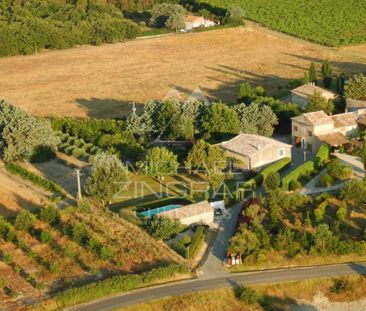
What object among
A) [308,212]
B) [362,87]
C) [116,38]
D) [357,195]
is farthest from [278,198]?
[116,38]

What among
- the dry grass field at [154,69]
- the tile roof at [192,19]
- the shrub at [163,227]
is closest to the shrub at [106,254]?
the shrub at [163,227]

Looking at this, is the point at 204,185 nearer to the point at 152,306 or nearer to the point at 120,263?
the point at 120,263

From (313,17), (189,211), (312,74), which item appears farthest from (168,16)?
(189,211)

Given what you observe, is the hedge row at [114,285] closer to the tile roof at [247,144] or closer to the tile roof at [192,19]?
the tile roof at [247,144]

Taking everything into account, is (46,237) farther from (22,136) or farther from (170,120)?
(170,120)

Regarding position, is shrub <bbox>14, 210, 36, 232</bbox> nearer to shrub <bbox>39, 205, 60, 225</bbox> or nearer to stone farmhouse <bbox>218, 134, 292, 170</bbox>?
shrub <bbox>39, 205, 60, 225</bbox>

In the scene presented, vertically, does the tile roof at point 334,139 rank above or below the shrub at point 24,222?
above
